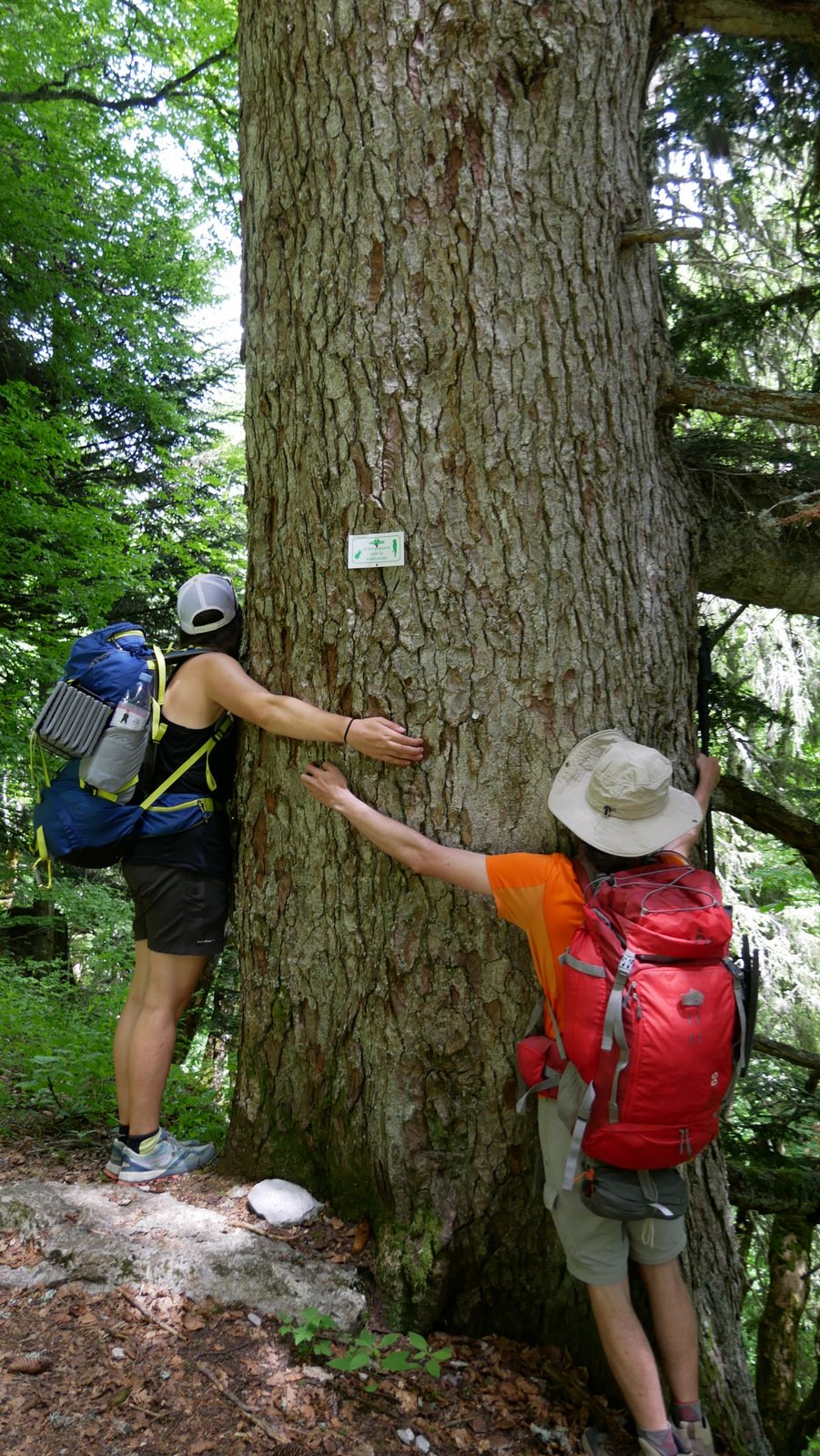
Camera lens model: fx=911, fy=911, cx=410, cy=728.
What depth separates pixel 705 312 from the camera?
16.8 feet

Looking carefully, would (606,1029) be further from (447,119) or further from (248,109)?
(248,109)

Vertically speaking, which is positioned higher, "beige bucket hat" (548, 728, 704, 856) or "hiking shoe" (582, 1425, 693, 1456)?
"beige bucket hat" (548, 728, 704, 856)

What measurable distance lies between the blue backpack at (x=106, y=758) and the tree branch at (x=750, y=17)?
3346 millimetres

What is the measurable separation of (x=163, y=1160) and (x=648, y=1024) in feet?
7.11

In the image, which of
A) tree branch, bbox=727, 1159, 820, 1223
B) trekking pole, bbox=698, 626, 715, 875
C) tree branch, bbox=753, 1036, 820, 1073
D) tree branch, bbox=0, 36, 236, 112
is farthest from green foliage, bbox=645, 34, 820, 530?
tree branch, bbox=0, 36, 236, 112

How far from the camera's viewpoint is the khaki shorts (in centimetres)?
280

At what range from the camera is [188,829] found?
3.57 m

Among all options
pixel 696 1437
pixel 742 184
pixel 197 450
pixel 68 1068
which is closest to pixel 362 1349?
pixel 696 1437

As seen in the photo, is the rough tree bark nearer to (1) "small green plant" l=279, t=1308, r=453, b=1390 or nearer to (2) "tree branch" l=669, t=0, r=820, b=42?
(1) "small green plant" l=279, t=1308, r=453, b=1390

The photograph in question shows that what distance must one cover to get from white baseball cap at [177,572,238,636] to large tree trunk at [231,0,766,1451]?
42 cm

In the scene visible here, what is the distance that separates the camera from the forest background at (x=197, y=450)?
16.2 feet

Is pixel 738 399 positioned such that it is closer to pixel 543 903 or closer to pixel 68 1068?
pixel 543 903

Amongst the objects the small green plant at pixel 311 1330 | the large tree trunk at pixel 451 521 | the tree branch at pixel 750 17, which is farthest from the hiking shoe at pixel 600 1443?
the tree branch at pixel 750 17

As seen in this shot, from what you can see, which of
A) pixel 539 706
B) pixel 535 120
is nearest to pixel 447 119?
pixel 535 120
